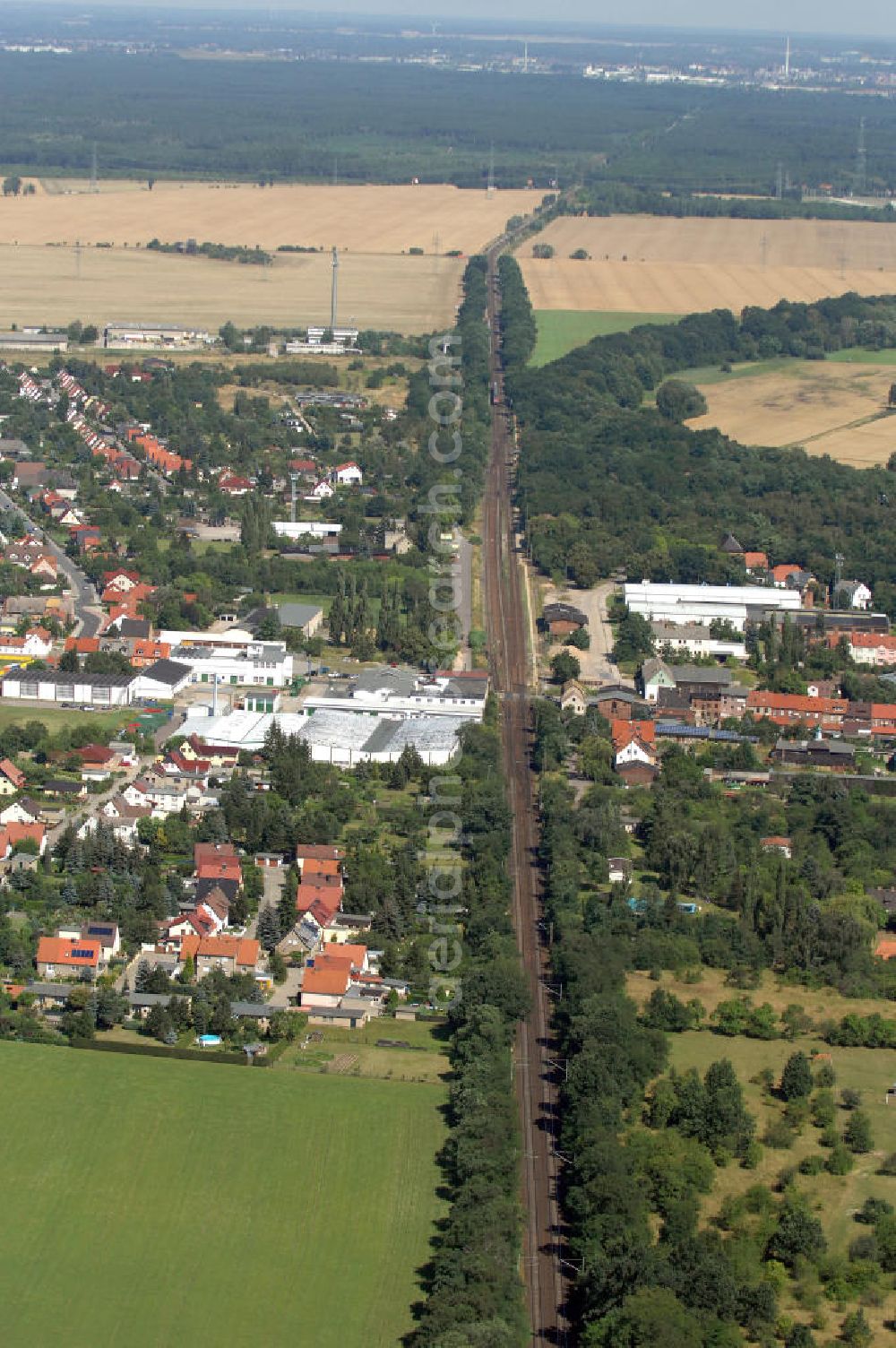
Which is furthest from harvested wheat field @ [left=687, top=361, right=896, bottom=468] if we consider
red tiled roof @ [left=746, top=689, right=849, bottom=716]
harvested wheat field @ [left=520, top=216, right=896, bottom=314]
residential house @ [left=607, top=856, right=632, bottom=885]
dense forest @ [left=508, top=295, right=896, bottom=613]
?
residential house @ [left=607, top=856, right=632, bottom=885]

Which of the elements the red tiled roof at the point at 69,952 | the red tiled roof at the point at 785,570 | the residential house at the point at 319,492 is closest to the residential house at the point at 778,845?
the red tiled roof at the point at 69,952

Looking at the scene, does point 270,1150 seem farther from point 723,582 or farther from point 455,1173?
point 723,582

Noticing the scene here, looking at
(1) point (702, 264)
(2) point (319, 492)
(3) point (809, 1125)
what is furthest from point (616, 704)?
(1) point (702, 264)

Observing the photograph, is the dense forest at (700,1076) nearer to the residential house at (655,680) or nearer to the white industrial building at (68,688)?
the residential house at (655,680)

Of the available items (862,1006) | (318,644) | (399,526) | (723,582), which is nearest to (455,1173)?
(862,1006)

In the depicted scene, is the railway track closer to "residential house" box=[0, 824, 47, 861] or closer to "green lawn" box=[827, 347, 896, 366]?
"residential house" box=[0, 824, 47, 861]

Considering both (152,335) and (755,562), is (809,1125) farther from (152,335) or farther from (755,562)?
(152,335)
